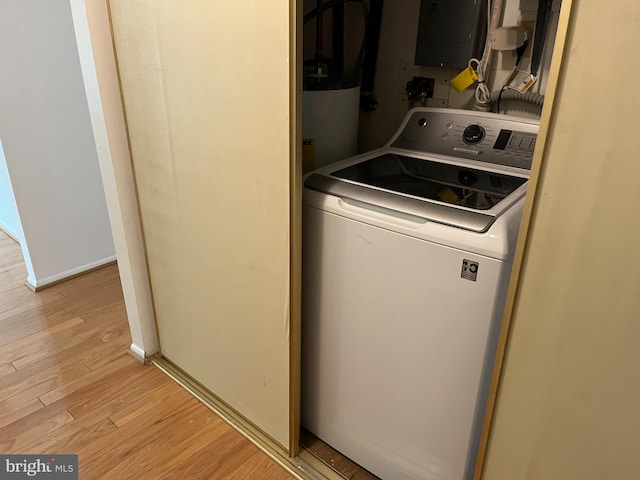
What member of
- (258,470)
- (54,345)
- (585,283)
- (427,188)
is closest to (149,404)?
(258,470)

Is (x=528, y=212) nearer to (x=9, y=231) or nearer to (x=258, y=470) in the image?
(x=258, y=470)

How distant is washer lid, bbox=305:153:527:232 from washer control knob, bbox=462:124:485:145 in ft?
0.34

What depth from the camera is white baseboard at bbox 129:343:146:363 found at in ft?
6.57

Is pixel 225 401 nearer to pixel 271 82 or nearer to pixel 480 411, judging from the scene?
pixel 480 411

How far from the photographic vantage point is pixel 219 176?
4.46 feet

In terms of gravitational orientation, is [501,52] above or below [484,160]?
above

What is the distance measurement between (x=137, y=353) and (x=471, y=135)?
61.8 inches

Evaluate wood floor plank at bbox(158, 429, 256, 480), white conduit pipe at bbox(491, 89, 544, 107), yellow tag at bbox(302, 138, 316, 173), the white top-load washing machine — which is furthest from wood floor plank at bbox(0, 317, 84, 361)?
white conduit pipe at bbox(491, 89, 544, 107)

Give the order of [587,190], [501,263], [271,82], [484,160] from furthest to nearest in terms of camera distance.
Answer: [484,160] → [271,82] → [501,263] → [587,190]

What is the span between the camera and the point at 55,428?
Result: 1689 mm

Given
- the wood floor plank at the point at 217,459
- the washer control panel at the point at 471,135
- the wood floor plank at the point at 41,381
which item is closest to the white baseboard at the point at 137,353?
the wood floor plank at the point at 41,381

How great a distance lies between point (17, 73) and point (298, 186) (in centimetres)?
179

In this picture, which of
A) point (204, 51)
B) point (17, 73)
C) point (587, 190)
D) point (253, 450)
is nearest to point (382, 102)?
point (204, 51)

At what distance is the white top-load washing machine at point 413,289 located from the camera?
1.09m
